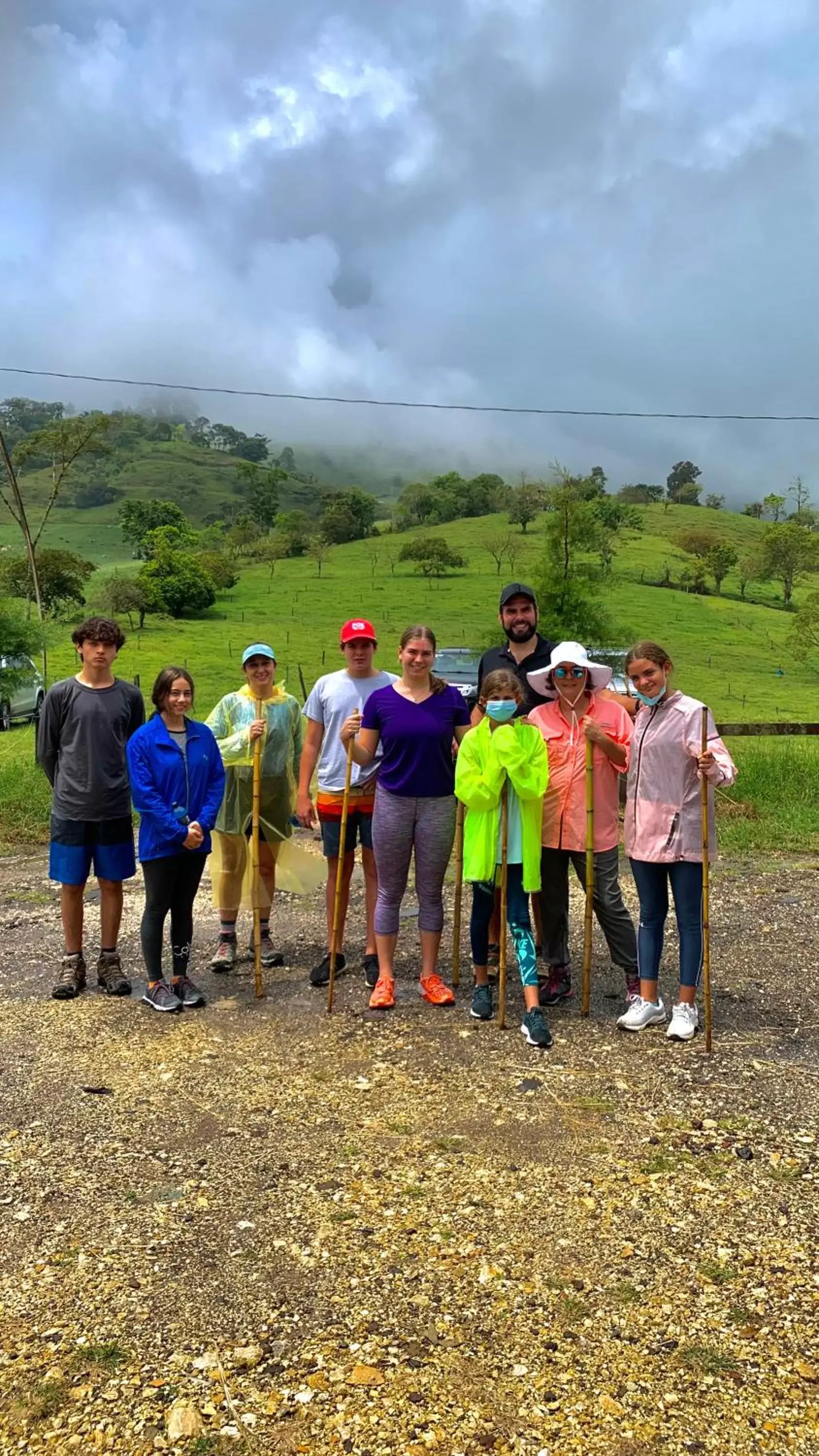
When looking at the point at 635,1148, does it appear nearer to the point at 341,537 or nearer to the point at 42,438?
the point at 42,438

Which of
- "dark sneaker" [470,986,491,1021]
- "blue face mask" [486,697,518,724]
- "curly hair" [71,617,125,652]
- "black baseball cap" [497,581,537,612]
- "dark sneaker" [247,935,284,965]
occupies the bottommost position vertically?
"dark sneaker" [247,935,284,965]

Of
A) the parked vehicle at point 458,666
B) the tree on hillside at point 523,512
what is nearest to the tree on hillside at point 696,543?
the tree on hillside at point 523,512

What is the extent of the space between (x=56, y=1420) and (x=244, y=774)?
397 centimetres

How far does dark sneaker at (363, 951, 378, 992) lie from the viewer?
20.0 feet

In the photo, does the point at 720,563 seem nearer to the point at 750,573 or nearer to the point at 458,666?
the point at 750,573

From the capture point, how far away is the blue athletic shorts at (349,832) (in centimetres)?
602

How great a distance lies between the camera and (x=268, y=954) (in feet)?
22.3

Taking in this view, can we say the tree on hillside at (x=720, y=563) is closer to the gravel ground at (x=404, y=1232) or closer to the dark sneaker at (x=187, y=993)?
the dark sneaker at (x=187, y=993)

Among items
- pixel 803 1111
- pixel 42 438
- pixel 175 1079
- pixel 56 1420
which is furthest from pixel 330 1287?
pixel 42 438

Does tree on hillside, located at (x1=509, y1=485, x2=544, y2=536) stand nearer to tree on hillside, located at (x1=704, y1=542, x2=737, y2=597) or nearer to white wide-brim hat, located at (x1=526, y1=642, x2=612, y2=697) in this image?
tree on hillside, located at (x1=704, y1=542, x2=737, y2=597)

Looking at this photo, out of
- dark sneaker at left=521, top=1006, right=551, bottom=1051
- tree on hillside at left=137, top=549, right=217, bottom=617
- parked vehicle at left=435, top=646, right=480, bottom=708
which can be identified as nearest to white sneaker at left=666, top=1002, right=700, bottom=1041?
dark sneaker at left=521, top=1006, right=551, bottom=1051

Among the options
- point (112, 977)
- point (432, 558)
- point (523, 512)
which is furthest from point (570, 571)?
point (523, 512)

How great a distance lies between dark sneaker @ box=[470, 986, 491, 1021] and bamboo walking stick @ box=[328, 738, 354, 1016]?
33.6 inches

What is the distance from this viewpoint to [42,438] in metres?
31.8
